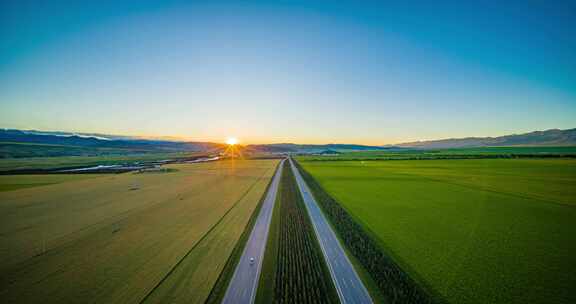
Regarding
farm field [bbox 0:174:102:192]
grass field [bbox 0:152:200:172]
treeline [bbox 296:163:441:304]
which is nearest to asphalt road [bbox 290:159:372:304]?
treeline [bbox 296:163:441:304]

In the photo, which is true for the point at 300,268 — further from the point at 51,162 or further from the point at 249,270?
the point at 51,162

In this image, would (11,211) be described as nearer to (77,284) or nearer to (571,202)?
(77,284)

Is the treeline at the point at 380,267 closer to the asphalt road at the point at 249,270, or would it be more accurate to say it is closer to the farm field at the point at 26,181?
the asphalt road at the point at 249,270

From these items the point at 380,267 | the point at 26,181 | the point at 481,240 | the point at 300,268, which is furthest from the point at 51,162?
the point at 481,240

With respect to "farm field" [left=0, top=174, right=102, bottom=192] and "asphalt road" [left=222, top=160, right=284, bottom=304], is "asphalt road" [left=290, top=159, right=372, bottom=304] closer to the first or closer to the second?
"asphalt road" [left=222, top=160, right=284, bottom=304]

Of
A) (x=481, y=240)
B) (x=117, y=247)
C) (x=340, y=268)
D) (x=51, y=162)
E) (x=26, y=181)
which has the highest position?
(x=51, y=162)

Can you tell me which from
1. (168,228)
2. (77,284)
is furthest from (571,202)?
(77,284)
